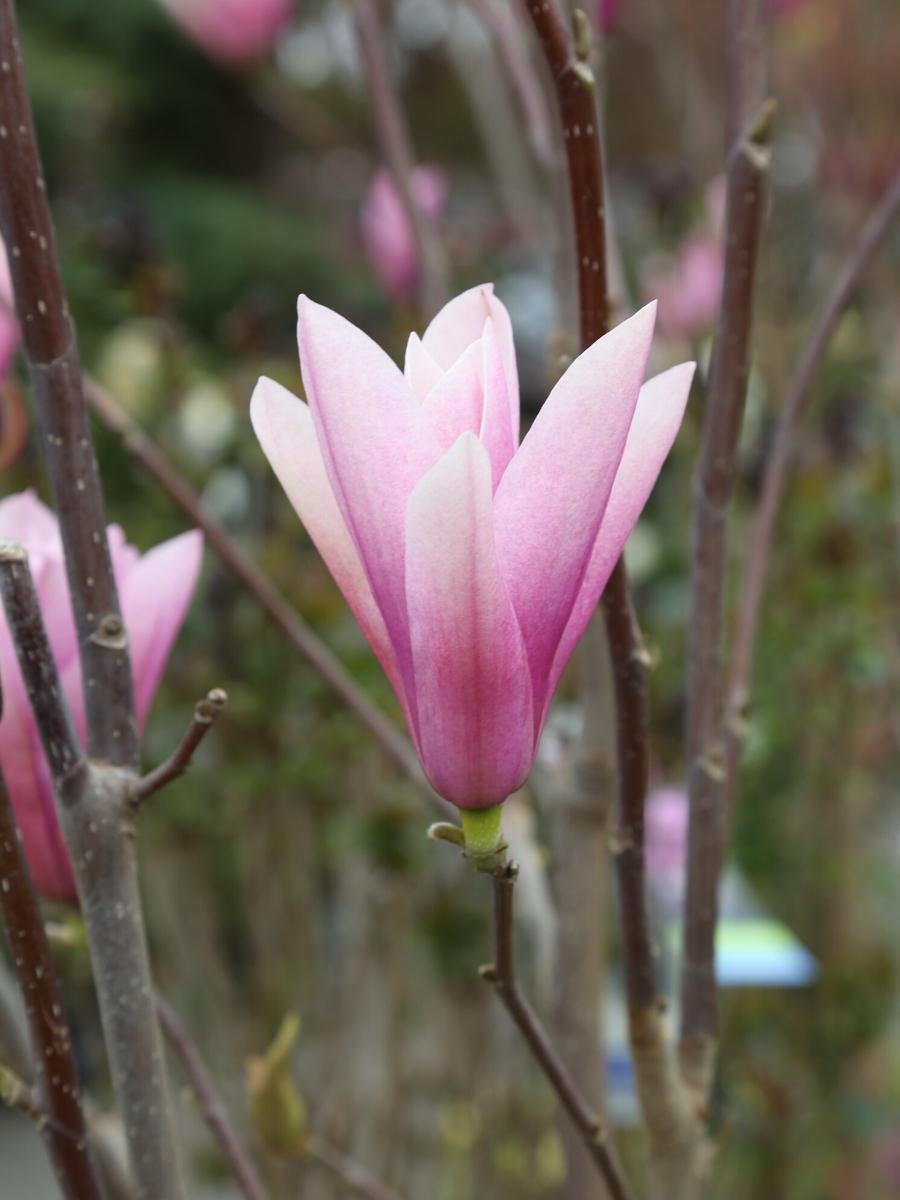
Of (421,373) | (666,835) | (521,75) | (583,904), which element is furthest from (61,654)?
(666,835)

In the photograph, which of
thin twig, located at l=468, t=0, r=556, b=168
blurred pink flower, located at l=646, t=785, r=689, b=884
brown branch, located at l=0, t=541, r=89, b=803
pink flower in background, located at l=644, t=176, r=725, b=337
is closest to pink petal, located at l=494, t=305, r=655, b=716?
brown branch, located at l=0, t=541, r=89, b=803

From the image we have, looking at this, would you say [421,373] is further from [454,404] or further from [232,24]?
[232,24]

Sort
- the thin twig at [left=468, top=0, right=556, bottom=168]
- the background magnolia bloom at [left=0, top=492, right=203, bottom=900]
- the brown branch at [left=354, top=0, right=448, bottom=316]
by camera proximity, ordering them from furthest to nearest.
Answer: the brown branch at [left=354, top=0, right=448, bottom=316], the thin twig at [left=468, top=0, right=556, bottom=168], the background magnolia bloom at [left=0, top=492, right=203, bottom=900]

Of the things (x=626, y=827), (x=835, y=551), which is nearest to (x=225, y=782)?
(x=835, y=551)

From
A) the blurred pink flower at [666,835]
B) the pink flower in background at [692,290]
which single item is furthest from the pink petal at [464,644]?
the pink flower in background at [692,290]

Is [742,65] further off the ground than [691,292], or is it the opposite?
[691,292]

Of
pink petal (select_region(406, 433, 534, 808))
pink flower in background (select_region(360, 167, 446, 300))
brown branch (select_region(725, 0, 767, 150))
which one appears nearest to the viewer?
pink petal (select_region(406, 433, 534, 808))

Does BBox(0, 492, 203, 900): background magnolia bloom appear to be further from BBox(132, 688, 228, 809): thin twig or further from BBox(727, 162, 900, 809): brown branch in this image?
BBox(727, 162, 900, 809): brown branch
